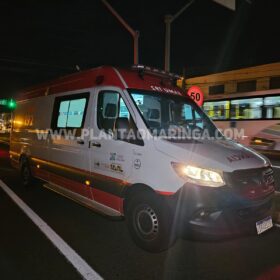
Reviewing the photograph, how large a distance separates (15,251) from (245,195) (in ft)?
9.90

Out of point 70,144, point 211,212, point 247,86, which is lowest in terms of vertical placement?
point 211,212

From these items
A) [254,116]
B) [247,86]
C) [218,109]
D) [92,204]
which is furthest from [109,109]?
[247,86]

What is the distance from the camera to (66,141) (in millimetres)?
5699

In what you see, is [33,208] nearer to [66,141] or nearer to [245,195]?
[66,141]

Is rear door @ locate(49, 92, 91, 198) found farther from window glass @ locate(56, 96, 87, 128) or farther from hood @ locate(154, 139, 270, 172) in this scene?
hood @ locate(154, 139, 270, 172)

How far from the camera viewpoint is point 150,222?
398cm

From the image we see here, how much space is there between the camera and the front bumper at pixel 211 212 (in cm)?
346

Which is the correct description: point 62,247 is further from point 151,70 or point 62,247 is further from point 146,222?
point 151,70

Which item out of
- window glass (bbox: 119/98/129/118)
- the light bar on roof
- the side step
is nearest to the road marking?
the side step

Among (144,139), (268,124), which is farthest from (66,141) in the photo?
(268,124)

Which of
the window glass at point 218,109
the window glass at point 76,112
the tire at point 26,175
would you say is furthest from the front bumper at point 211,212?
the window glass at point 218,109

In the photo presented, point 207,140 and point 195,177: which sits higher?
point 207,140

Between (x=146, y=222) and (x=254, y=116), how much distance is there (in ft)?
38.9

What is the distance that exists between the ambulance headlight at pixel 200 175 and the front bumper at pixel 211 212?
0.21 ft
